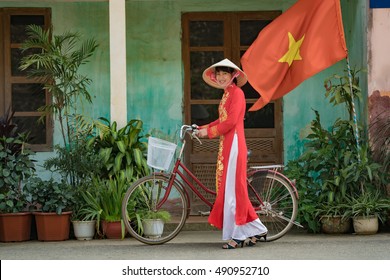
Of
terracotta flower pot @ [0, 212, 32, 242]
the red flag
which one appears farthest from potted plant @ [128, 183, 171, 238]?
the red flag

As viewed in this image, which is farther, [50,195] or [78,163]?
[78,163]

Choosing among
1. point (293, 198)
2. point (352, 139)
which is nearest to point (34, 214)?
point (293, 198)

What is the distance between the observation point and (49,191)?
10047mm

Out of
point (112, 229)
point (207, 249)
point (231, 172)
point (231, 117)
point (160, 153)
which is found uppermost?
point (231, 117)

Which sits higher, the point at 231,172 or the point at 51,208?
the point at 231,172

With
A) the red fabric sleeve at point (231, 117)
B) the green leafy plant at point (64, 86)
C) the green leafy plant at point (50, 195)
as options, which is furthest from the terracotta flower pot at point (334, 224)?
the green leafy plant at point (50, 195)

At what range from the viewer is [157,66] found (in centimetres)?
1194

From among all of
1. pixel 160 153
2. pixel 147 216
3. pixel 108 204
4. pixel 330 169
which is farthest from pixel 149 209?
pixel 330 169

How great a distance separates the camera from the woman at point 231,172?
28.8 feet

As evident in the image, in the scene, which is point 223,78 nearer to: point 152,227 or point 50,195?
point 152,227

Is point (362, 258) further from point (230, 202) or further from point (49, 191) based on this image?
point (49, 191)

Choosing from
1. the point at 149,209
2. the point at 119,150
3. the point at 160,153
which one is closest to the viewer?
the point at 160,153

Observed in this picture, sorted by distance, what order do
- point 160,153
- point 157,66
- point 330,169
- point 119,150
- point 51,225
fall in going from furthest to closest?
point 157,66 < point 330,169 < point 119,150 < point 51,225 < point 160,153

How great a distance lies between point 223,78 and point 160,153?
38.5 inches
